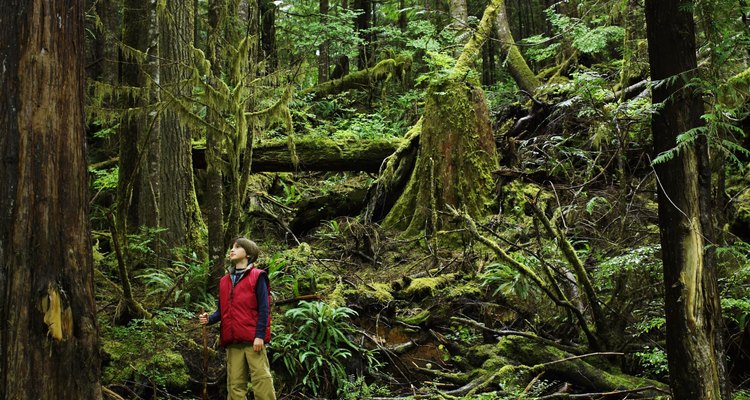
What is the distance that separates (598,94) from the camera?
350 inches

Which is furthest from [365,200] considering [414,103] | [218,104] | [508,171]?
[414,103]

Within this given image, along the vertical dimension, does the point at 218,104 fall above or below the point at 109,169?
above

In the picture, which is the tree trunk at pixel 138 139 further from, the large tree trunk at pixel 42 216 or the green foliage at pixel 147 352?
the large tree trunk at pixel 42 216

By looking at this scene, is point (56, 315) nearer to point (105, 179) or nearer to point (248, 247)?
point (248, 247)

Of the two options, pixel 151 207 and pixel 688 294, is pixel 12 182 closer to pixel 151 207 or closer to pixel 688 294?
pixel 688 294

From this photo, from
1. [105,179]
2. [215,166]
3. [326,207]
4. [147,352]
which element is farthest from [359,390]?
[105,179]

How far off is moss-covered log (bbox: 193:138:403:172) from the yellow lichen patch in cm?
760

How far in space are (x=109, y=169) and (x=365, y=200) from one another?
5733mm

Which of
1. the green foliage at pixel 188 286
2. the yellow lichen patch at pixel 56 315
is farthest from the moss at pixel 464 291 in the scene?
the yellow lichen patch at pixel 56 315

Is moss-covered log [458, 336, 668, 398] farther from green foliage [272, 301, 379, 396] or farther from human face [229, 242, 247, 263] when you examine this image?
human face [229, 242, 247, 263]

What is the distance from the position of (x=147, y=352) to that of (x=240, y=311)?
1614mm

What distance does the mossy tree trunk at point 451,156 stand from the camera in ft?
35.6

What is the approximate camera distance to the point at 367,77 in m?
19.8

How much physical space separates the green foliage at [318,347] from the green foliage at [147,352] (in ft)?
3.69
